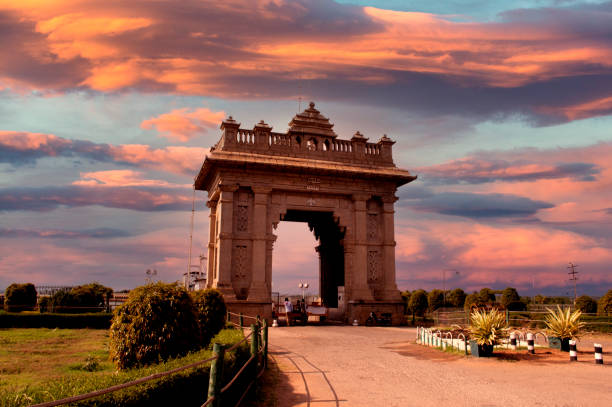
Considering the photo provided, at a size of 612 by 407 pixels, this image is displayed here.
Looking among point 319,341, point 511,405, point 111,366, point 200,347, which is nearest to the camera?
point 511,405

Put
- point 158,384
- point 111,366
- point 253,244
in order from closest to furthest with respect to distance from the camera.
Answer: point 158,384 → point 111,366 → point 253,244

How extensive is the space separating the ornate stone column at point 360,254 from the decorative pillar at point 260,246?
485 cm

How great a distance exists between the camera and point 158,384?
265 inches

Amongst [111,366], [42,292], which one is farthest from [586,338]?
[42,292]

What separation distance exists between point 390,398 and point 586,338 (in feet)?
58.0

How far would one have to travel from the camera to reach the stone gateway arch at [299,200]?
24.7 meters

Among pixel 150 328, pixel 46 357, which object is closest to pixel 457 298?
pixel 46 357

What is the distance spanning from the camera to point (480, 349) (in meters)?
14.5

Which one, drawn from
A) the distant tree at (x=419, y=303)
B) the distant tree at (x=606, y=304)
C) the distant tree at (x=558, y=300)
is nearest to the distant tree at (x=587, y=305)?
the distant tree at (x=606, y=304)

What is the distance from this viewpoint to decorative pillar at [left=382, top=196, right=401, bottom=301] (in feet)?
87.4

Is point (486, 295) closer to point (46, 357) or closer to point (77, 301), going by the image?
point (77, 301)

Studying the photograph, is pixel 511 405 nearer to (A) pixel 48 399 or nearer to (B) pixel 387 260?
(A) pixel 48 399

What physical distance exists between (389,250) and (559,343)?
39.1 ft

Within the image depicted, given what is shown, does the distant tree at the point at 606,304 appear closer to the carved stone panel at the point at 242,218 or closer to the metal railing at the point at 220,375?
the carved stone panel at the point at 242,218
